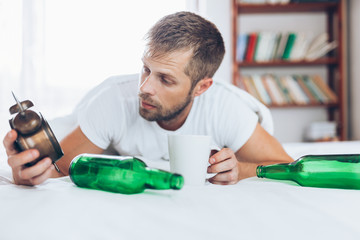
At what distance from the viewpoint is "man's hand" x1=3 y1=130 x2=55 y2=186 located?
2.03 ft

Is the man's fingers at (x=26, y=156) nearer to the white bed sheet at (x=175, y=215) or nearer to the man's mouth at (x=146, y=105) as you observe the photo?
the white bed sheet at (x=175, y=215)

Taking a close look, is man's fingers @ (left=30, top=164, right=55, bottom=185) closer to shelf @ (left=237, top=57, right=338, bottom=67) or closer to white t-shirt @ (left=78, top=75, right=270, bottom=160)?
white t-shirt @ (left=78, top=75, right=270, bottom=160)

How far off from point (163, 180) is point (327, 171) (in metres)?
0.33

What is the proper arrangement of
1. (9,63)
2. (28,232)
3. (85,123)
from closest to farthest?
(28,232) → (85,123) → (9,63)

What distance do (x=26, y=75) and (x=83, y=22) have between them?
655 millimetres

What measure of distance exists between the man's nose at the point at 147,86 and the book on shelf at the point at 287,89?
209cm

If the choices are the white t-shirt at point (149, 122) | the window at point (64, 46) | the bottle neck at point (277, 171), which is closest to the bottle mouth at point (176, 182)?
the bottle neck at point (277, 171)

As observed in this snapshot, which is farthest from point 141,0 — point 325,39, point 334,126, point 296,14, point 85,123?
point 85,123

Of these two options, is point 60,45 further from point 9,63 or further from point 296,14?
point 296,14

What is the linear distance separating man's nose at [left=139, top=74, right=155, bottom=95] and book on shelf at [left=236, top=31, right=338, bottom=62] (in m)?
2.15

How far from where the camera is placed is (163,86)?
3.72 ft

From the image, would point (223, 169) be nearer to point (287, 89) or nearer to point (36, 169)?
point (36, 169)

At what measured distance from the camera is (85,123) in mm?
1174

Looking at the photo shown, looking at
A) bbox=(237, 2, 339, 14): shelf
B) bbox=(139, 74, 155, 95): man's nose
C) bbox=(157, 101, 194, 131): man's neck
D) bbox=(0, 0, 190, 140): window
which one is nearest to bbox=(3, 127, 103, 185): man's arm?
bbox=(139, 74, 155, 95): man's nose
